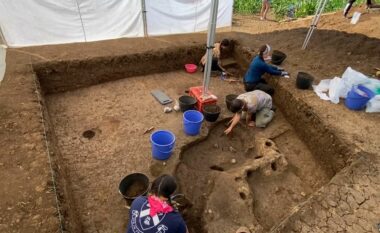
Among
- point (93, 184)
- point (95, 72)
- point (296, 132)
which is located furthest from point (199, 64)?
point (93, 184)

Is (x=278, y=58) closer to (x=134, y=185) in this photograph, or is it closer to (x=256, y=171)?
(x=256, y=171)

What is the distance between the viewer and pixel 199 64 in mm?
7230

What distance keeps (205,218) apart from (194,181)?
68 cm

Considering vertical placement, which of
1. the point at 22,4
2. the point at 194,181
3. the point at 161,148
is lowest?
the point at 194,181

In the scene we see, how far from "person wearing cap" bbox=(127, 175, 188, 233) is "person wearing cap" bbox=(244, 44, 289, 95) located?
12.7 ft

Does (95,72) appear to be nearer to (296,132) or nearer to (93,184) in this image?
(93,184)

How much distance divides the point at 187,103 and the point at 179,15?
4.05 m

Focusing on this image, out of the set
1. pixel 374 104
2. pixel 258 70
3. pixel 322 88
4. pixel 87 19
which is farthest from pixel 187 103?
pixel 87 19

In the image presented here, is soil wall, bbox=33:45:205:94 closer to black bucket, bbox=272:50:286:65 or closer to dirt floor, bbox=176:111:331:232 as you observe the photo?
black bucket, bbox=272:50:286:65

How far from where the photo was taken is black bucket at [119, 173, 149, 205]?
143 inches

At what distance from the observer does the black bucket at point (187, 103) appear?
5238 millimetres

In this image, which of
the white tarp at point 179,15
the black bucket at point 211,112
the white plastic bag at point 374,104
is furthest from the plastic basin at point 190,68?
the white plastic bag at point 374,104

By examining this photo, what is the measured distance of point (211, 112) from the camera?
511cm

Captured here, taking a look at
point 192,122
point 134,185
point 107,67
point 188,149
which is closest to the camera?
point 134,185
